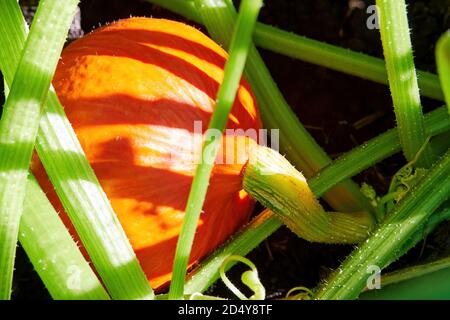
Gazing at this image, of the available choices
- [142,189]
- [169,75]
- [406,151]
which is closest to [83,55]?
[169,75]

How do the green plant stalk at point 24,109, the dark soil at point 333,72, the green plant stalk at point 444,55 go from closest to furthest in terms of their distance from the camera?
1. the green plant stalk at point 444,55
2. the green plant stalk at point 24,109
3. the dark soil at point 333,72

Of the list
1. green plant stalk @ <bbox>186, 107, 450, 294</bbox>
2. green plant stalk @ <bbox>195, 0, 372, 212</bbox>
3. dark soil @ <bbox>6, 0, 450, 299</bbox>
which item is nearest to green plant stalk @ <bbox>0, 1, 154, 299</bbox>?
green plant stalk @ <bbox>186, 107, 450, 294</bbox>

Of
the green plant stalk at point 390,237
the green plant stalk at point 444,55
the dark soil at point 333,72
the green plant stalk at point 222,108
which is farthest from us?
the dark soil at point 333,72

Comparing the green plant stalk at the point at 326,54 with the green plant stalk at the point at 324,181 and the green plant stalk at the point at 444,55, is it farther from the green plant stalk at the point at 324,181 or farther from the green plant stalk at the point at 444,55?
the green plant stalk at the point at 444,55

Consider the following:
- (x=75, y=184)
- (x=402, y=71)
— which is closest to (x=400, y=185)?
(x=402, y=71)

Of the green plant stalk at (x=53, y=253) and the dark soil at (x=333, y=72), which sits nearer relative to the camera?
the green plant stalk at (x=53, y=253)

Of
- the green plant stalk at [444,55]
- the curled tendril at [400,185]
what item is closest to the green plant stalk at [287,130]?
the curled tendril at [400,185]
